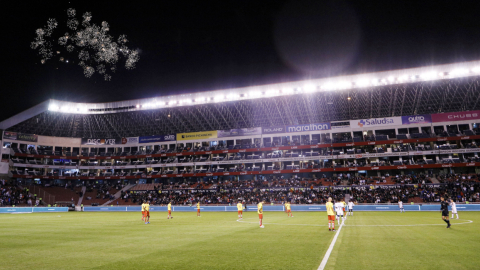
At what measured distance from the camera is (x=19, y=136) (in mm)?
69812

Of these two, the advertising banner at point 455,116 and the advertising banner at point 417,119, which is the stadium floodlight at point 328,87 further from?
the advertising banner at point 455,116

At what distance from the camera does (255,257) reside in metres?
9.78

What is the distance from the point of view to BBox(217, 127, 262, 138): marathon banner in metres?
71.1

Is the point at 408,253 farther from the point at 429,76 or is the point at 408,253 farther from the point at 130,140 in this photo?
the point at 130,140

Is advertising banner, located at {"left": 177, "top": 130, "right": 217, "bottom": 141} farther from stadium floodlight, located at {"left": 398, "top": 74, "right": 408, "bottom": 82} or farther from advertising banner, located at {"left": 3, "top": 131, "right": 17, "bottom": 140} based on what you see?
stadium floodlight, located at {"left": 398, "top": 74, "right": 408, "bottom": 82}

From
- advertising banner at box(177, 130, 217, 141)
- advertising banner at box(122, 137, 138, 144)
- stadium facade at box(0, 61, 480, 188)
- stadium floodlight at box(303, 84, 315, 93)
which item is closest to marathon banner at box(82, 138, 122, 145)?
stadium facade at box(0, 61, 480, 188)

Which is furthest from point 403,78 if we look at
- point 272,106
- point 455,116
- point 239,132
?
point 239,132

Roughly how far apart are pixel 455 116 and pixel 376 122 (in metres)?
14.9

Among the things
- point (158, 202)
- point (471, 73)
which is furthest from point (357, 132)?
point (158, 202)

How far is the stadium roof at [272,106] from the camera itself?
2052 inches

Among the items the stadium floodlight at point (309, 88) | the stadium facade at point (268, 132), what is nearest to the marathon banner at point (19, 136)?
the stadium facade at point (268, 132)

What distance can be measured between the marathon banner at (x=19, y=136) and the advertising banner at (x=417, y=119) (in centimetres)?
8738

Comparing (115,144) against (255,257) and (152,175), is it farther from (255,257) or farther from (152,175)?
(255,257)

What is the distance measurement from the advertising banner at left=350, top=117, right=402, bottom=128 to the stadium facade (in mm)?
200
